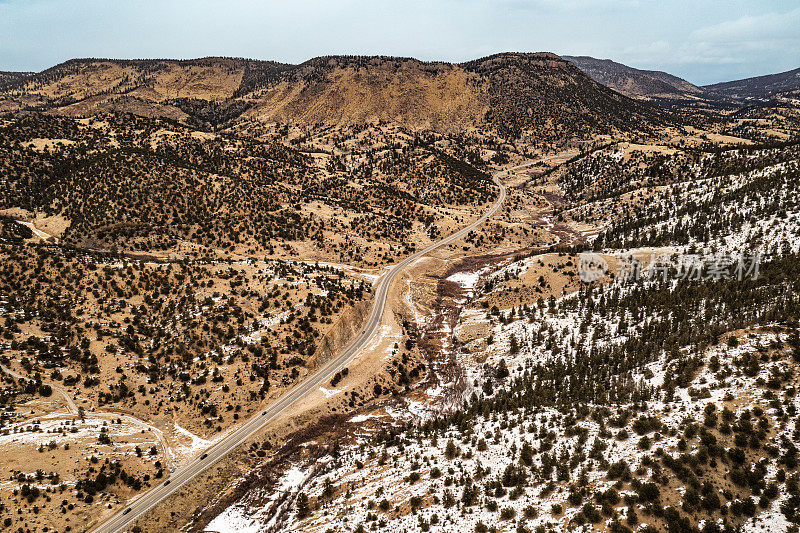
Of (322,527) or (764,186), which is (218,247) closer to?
(322,527)

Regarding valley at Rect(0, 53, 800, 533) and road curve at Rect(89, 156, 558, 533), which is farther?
road curve at Rect(89, 156, 558, 533)

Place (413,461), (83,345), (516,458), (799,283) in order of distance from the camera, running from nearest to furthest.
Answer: (516,458) → (413,461) → (799,283) → (83,345)

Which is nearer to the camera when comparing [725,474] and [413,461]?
[725,474]

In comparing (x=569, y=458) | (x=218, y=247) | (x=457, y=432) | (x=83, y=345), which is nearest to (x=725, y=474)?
(x=569, y=458)

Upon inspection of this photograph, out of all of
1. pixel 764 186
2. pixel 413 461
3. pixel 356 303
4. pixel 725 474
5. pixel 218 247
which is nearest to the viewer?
pixel 725 474

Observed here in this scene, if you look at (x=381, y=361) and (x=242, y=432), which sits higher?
(x=381, y=361)

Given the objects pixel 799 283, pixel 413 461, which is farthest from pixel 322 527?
pixel 799 283

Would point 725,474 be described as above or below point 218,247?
below

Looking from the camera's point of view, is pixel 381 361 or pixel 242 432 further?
pixel 381 361

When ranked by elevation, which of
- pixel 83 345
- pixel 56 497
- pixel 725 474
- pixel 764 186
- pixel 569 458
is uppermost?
pixel 764 186

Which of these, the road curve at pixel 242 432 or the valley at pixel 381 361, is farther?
the road curve at pixel 242 432
